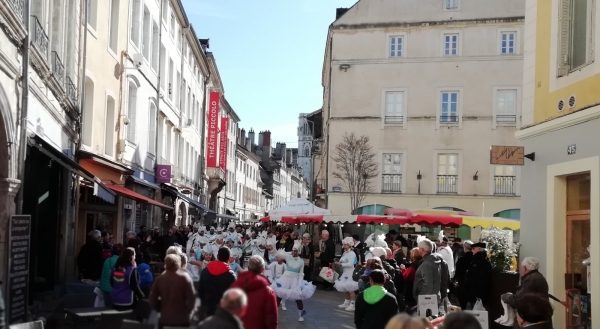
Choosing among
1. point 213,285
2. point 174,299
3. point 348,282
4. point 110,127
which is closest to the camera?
point 174,299

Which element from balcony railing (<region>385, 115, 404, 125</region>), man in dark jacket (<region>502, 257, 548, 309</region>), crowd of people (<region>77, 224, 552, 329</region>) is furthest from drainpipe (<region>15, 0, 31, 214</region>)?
balcony railing (<region>385, 115, 404, 125</region>)

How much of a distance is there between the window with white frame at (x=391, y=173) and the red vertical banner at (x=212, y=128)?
13.6 meters

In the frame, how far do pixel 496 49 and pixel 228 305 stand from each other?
36.3 meters

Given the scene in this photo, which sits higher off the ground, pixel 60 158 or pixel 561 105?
pixel 561 105

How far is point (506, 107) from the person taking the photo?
3819 cm

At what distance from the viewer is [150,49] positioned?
2847 cm

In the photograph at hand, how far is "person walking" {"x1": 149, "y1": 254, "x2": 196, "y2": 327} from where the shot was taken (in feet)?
14.6

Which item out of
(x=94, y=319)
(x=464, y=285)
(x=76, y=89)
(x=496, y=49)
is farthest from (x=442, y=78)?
(x=94, y=319)

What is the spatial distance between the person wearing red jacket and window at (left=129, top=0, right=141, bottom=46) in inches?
802

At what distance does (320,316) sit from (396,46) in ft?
85.1

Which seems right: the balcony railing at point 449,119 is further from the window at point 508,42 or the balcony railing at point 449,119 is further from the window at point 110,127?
the window at point 110,127

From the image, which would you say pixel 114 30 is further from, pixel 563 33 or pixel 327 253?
pixel 563 33

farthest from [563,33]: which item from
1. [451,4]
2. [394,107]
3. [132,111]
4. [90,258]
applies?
[451,4]

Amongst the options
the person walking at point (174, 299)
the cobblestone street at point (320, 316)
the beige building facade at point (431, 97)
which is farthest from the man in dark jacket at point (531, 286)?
the beige building facade at point (431, 97)
